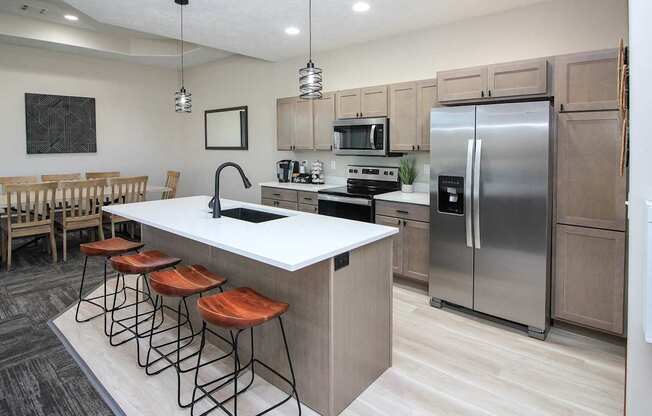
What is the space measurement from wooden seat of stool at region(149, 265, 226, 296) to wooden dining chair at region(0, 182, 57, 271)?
118 inches

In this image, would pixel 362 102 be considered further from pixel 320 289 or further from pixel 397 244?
pixel 320 289

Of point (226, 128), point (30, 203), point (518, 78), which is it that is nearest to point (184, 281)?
point (518, 78)

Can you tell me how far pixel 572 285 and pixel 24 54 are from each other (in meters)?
7.14

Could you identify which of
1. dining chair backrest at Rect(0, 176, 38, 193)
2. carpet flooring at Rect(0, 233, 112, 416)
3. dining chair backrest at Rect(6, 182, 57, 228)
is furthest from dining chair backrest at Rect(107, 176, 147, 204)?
dining chair backrest at Rect(0, 176, 38, 193)

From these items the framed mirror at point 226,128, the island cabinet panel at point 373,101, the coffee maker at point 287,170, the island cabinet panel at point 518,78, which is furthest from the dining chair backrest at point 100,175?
the island cabinet panel at point 518,78

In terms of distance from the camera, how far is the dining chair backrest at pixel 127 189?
519 centimetres

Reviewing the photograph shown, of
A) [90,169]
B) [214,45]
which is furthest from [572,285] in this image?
[90,169]

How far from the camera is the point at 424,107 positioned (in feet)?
13.0

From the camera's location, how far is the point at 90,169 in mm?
6438

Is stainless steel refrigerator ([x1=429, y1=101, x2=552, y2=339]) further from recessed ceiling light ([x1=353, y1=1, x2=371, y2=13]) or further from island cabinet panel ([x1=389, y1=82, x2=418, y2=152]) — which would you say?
recessed ceiling light ([x1=353, y1=1, x2=371, y2=13])

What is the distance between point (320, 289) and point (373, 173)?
2884 millimetres

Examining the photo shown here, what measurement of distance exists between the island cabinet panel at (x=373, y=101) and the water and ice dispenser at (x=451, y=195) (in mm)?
1296

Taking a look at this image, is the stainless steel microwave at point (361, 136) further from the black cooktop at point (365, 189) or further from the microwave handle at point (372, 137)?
the black cooktop at point (365, 189)

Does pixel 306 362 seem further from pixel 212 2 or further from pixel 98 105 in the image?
pixel 98 105
